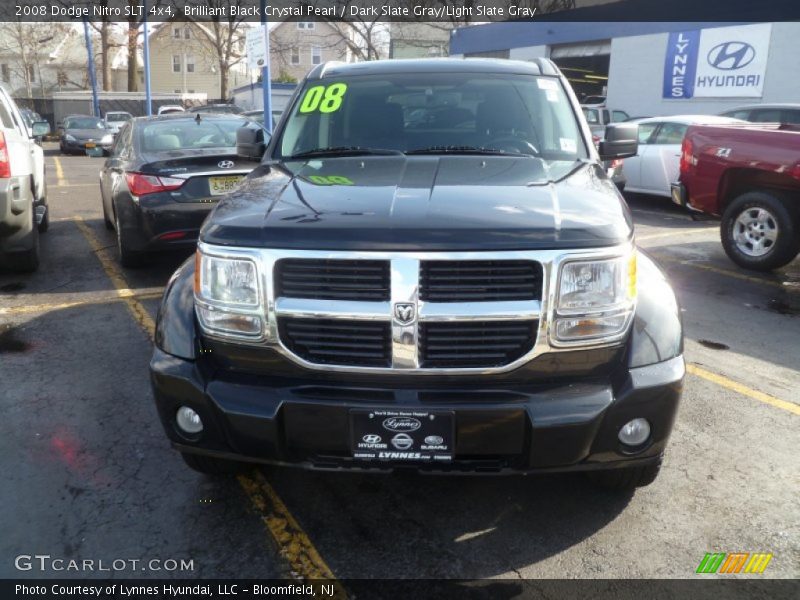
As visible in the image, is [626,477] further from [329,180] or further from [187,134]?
[187,134]

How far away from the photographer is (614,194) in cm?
302

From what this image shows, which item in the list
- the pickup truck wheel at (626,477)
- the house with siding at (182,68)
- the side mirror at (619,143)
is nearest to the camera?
the pickup truck wheel at (626,477)

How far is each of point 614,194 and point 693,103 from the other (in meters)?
21.4

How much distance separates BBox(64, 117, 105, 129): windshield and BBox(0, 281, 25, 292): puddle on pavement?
22.4 metres

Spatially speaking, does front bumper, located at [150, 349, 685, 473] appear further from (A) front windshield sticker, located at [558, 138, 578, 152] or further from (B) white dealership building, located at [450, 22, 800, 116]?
(B) white dealership building, located at [450, 22, 800, 116]

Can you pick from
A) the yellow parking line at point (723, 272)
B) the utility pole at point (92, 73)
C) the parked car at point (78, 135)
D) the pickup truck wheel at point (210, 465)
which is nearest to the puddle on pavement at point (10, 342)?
the pickup truck wheel at point (210, 465)

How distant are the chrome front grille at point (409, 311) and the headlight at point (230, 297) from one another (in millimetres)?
87

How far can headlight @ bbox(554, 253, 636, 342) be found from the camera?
97.1 inches

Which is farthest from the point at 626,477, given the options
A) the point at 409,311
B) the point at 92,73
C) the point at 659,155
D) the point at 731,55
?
the point at 92,73

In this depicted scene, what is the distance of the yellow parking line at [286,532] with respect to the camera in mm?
2645

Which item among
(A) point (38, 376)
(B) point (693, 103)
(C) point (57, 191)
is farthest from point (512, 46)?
(A) point (38, 376)

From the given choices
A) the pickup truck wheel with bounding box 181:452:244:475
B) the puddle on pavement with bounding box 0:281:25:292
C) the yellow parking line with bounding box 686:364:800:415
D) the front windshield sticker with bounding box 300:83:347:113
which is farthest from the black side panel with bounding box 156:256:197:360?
the puddle on pavement with bounding box 0:281:25:292

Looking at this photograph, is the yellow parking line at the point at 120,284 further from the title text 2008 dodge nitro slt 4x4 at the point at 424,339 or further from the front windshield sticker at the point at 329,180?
the title text 2008 dodge nitro slt 4x4 at the point at 424,339

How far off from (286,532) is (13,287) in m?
5.08
